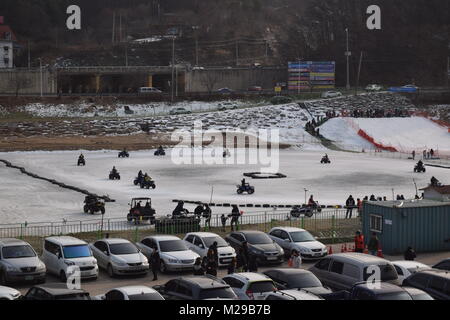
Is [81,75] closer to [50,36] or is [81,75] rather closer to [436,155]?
[50,36]

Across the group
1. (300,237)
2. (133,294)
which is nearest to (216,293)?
(133,294)

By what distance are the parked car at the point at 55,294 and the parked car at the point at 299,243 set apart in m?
11.0

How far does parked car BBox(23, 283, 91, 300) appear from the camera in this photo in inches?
685

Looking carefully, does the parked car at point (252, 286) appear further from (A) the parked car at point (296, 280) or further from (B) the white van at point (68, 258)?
(B) the white van at point (68, 258)

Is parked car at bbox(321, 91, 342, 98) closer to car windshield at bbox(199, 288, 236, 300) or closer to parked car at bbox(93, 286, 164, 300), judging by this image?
car windshield at bbox(199, 288, 236, 300)

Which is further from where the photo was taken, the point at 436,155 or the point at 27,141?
the point at 27,141

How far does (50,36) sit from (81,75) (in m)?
54.4

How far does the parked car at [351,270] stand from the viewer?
70.6 feet

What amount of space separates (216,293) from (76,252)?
285 inches

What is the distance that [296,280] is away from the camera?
20562 millimetres

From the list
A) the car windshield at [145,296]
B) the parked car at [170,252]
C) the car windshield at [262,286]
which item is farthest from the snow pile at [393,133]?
the car windshield at [145,296]

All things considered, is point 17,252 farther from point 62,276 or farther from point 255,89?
point 255,89

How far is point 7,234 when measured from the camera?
100ft

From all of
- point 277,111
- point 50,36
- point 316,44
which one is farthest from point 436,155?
point 50,36
